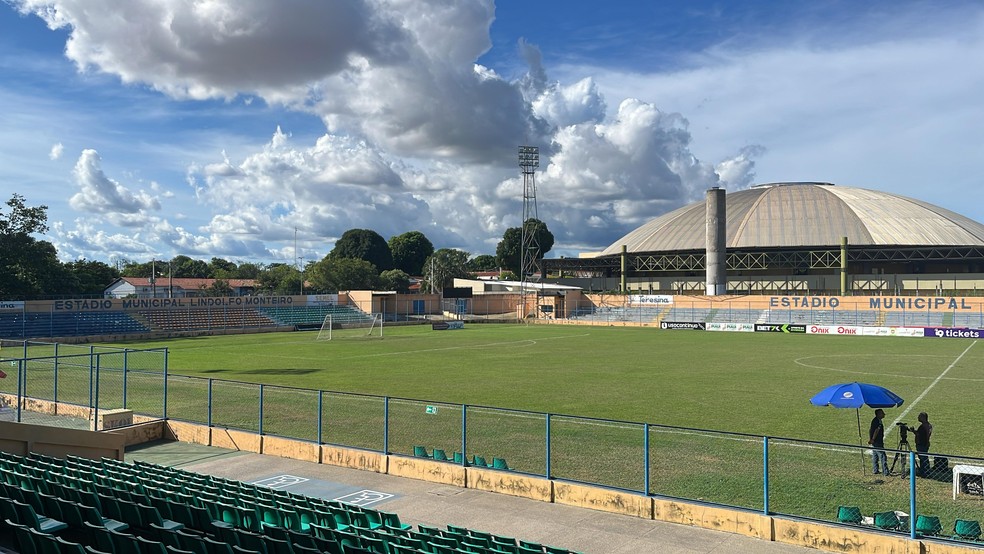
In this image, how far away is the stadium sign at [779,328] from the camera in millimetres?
74750

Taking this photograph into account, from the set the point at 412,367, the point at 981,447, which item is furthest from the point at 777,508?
the point at 412,367

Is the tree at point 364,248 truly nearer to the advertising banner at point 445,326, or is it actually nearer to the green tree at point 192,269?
the green tree at point 192,269

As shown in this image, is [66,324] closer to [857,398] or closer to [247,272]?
[857,398]

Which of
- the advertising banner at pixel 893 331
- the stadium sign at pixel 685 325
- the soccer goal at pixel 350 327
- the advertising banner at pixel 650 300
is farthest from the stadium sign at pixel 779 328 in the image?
the soccer goal at pixel 350 327

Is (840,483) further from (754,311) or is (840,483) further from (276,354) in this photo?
(754,311)

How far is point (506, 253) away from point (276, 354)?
12134 centimetres

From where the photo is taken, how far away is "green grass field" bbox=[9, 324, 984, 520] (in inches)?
626

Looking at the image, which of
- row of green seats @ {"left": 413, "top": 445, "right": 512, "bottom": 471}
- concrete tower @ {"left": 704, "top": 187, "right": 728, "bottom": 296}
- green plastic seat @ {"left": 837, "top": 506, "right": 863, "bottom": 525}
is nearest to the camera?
green plastic seat @ {"left": 837, "top": 506, "right": 863, "bottom": 525}

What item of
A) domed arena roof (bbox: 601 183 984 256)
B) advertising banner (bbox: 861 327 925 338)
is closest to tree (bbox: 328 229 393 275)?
domed arena roof (bbox: 601 183 984 256)

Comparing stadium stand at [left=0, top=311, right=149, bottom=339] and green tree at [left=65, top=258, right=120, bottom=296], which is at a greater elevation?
green tree at [left=65, top=258, right=120, bottom=296]

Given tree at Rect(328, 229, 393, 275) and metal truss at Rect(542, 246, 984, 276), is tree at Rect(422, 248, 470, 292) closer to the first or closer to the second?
tree at Rect(328, 229, 393, 275)

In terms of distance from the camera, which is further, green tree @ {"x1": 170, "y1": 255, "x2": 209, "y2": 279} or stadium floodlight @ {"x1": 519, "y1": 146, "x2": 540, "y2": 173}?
green tree @ {"x1": 170, "y1": 255, "x2": 209, "y2": 279}

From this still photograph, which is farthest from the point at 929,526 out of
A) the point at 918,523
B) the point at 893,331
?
the point at 893,331

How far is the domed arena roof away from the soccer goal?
5492cm
